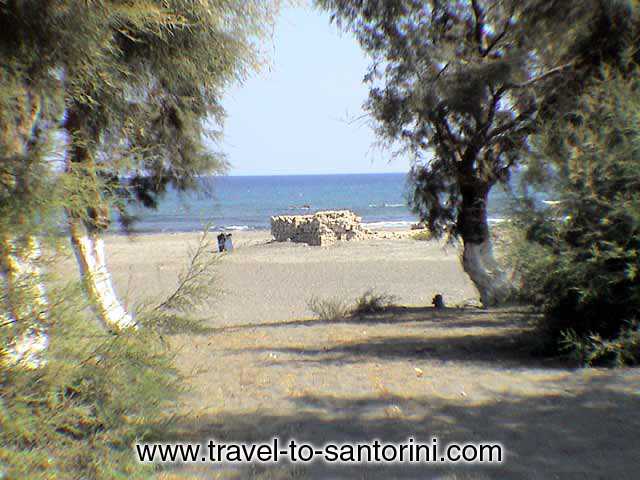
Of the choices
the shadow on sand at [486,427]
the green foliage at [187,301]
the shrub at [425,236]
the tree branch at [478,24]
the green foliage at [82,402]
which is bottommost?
the shrub at [425,236]

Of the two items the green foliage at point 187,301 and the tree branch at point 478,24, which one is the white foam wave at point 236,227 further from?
the green foliage at point 187,301

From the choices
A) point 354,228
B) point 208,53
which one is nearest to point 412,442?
point 208,53

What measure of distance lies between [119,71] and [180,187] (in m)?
3.60

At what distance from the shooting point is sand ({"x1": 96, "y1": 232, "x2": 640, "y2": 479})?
4.49 m

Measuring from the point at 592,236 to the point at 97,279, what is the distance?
16.3 ft

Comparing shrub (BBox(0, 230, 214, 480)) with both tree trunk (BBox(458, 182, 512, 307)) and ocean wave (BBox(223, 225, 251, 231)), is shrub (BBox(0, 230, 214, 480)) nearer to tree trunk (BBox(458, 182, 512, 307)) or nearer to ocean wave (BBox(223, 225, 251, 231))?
tree trunk (BBox(458, 182, 512, 307))

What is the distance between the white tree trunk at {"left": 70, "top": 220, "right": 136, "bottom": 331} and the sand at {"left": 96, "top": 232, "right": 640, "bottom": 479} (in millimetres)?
214

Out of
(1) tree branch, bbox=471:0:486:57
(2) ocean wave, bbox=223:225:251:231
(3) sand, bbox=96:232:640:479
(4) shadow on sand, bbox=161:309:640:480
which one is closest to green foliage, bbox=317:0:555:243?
(1) tree branch, bbox=471:0:486:57

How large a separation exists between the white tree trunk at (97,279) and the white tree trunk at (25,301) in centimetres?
43

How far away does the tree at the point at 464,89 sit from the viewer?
1052 centimetres

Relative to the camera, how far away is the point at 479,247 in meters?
12.6

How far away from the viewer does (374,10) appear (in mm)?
11758

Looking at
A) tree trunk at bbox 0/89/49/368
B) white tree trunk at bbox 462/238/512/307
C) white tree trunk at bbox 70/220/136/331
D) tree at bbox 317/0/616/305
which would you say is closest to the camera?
tree trunk at bbox 0/89/49/368

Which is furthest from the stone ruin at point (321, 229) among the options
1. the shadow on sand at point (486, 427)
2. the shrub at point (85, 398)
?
the shrub at point (85, 398)
